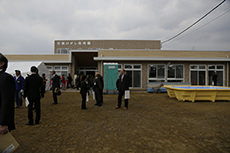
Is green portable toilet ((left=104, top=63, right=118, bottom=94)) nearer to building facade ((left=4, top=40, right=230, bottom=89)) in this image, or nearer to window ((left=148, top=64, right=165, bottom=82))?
building facade ((left=4, top=40, right=230, bottom=89))

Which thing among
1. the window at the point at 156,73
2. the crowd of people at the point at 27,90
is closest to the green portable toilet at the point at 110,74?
the window at the point at 156,73

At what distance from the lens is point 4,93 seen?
183cm

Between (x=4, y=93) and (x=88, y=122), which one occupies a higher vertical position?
(x=4, y=93)

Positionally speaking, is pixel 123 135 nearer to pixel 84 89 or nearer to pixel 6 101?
pixel 6 101

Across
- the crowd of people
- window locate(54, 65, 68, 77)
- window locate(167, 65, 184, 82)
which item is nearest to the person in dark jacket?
the crowd of people

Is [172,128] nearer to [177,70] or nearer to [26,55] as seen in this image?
[177,70]

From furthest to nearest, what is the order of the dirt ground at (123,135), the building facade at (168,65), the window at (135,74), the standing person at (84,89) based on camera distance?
the window at (135,74) → the building facade at (168,65) → the standing person at (84,89) → the dirt ground at (123,135)

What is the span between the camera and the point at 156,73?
15.9 metres

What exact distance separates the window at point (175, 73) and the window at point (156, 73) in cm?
77

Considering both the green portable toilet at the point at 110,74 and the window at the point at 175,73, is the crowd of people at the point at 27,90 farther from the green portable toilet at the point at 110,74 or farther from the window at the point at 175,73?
the window at the point at 175,73

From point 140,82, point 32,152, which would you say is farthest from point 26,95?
point 140,82

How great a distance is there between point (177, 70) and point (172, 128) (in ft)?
43.1

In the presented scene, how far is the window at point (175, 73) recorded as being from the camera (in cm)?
1595

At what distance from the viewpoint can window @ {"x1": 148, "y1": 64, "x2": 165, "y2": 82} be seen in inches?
626
